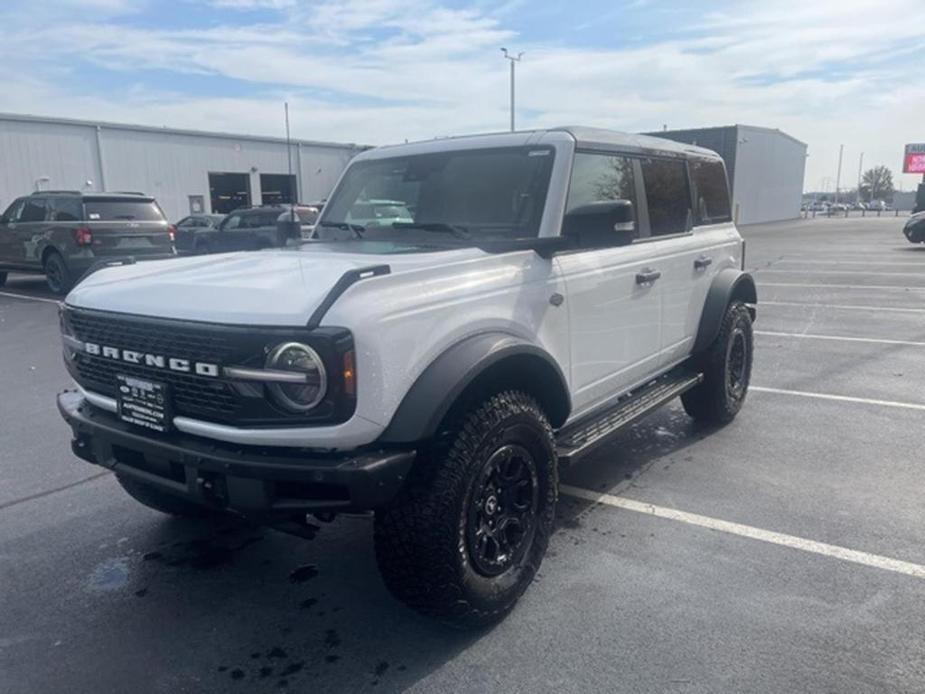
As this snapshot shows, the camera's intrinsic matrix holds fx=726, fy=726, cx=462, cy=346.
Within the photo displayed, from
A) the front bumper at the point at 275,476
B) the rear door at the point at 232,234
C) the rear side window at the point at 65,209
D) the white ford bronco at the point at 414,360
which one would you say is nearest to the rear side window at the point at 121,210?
the rear side window at the point at 65,209

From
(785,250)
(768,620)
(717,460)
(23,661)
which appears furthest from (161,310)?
(785,250)

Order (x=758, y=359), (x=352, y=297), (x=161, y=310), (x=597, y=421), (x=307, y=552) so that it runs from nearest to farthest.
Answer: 1. (x=352, y=297)
2. (x=161, y=310)
3. (x=307, y=552)
4. (x=597, y=421)
5. (x=758, y=359)

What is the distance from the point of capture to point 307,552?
3.76 m

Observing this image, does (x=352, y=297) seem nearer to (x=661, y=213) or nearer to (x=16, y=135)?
(x=661, y=213)

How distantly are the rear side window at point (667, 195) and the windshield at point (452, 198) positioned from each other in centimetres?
112

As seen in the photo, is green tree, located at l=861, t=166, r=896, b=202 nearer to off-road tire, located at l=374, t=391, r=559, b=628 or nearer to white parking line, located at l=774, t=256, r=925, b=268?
white parking line, located at l=774, t=256, r=925, b=268

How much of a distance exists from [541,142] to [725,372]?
255 cm

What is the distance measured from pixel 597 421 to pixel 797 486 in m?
1.44

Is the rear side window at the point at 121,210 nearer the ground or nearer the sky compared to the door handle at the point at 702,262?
nearer the sky

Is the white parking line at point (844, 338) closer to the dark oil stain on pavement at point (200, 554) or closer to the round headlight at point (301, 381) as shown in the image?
the dark oil stain on pavement at point (200, 554)

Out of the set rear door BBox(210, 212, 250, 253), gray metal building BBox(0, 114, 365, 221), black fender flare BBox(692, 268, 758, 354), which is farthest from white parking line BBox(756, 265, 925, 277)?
gray metal building BBox(0, 114, 365, 221)

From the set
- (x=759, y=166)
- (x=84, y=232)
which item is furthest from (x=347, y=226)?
(x=759, y=166)

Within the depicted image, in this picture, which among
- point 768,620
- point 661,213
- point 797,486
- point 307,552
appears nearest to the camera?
point 768,620

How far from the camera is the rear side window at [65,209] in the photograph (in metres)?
13.1
